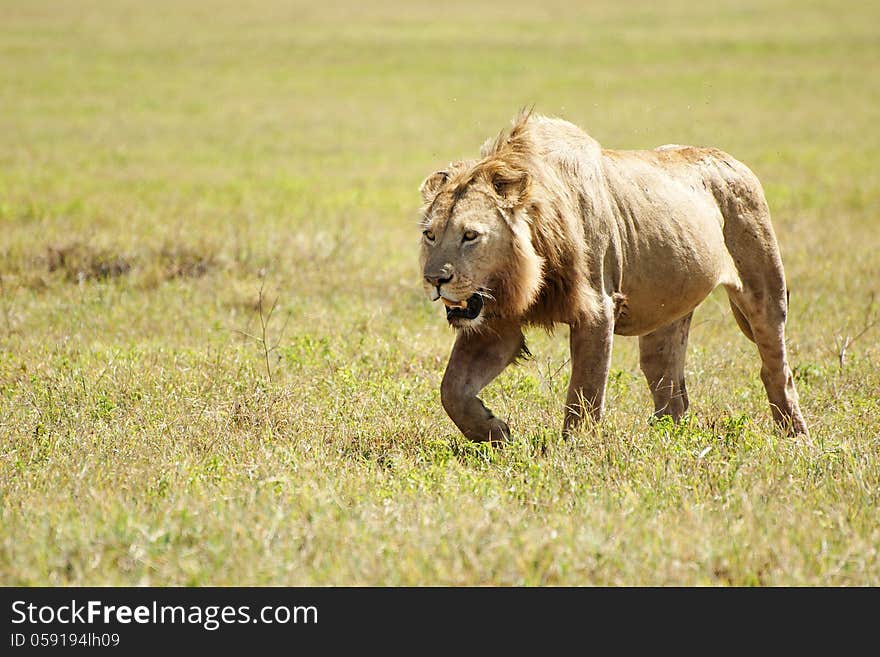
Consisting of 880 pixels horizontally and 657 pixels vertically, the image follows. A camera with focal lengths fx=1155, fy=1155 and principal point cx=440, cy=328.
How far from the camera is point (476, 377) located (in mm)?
6465

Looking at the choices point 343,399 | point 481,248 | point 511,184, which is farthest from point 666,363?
point 481,248

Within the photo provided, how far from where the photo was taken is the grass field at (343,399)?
4961 mm

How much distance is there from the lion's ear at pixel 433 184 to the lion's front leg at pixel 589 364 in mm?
1099

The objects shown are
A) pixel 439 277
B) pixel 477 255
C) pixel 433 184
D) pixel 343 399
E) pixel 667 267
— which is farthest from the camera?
pixel 343 399

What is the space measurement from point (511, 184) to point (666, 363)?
2473 millimetres

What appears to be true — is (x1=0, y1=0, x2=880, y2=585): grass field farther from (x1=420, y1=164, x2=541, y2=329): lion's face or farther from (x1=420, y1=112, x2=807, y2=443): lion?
(x1=420, y1=164, x2=541, y2=329): lion's face

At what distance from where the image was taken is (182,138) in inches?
1044

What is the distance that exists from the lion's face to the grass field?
85 centimetres

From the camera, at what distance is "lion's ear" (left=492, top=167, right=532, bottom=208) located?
6.15m

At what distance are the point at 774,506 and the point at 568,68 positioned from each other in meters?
35.5

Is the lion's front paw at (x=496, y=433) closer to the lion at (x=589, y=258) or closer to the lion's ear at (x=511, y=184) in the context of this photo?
Answer: the lion at (x=589, y=258)

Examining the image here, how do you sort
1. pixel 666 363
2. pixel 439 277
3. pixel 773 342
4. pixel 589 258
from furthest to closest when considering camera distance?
pixel 666 363 < pixel 773 342 < pixel 589 258 < pixel 439 277

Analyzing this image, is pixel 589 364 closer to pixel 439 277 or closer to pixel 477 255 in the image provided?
pixel 477 255

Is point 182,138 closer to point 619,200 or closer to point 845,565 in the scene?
point 619,200
